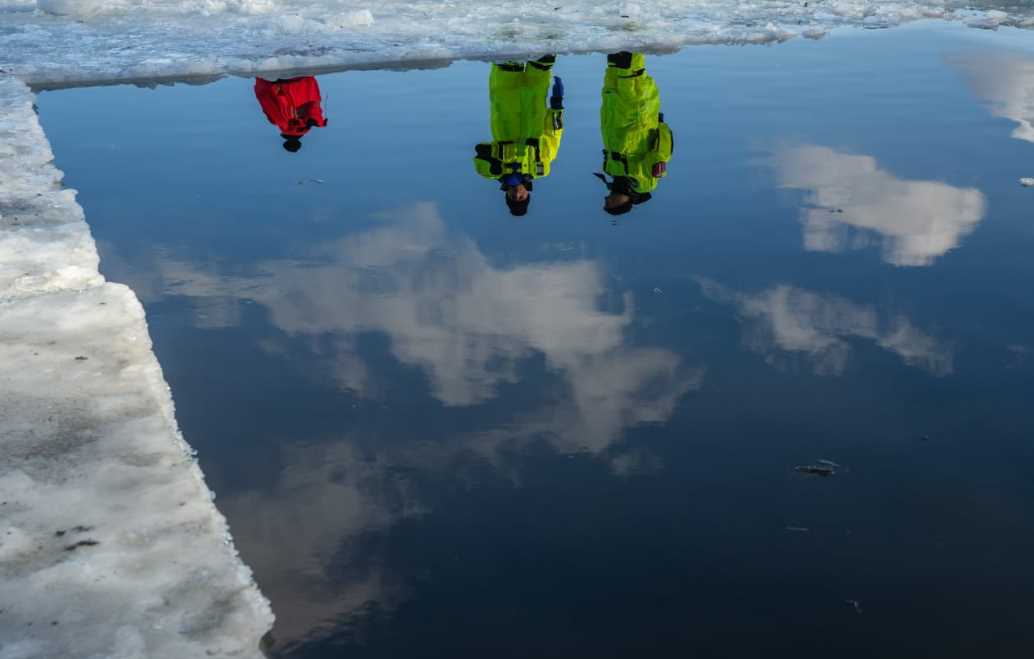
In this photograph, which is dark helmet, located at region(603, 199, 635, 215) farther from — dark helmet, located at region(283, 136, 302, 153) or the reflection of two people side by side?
dark helmet, located at region(283, 136, 302, 153)

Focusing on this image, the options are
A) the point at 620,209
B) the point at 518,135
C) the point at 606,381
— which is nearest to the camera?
the point at 606,381

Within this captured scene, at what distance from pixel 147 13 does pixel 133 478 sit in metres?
10.9

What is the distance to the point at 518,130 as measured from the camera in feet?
27.2

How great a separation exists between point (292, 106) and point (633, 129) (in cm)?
285

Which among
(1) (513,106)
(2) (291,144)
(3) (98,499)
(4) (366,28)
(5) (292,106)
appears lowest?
(3) (98,499)

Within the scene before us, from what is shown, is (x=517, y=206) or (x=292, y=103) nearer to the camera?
(x=517, y=206)

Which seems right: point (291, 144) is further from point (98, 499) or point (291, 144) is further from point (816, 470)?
point (816, 470)

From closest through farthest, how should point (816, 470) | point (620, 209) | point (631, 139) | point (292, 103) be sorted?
point (816, 470) → point (620, 209) → point (631, 139) → point (292, 103)

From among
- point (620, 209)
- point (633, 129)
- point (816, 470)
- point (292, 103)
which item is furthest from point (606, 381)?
point (292, 103)

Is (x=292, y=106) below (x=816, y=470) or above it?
above

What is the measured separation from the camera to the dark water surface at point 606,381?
12.1 feet

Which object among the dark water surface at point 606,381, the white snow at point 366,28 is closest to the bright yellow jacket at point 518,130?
the dark water surface at point 606,381

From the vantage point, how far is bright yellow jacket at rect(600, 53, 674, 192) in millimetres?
7680

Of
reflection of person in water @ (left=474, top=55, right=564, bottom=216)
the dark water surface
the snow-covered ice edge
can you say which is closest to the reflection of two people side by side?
reflection of person in water @ (left=474, top=55, right=564, bottom=216)
